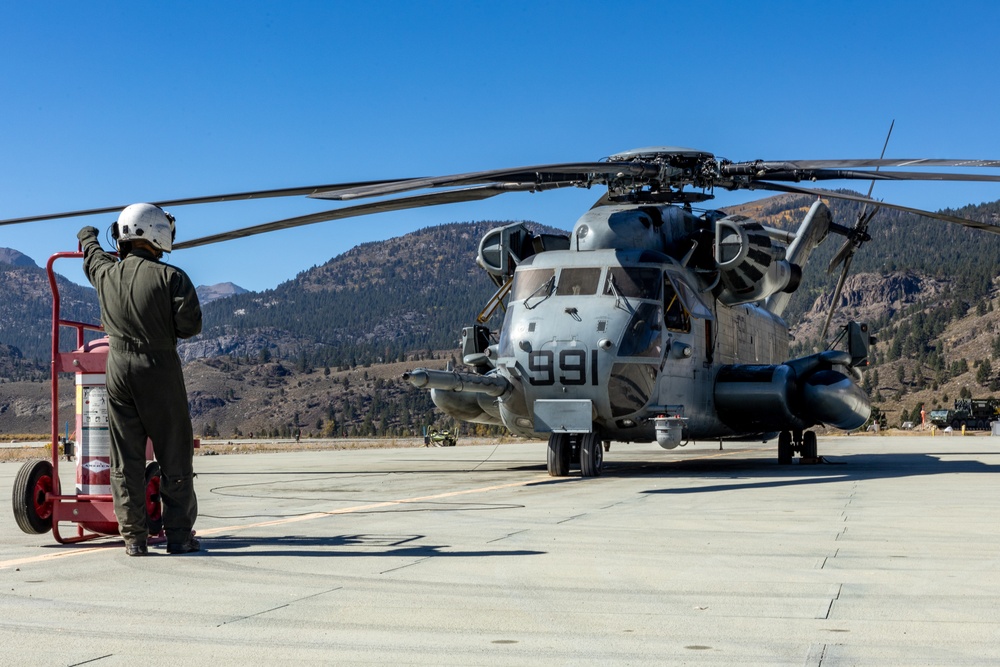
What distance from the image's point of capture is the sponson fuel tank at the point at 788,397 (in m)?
19.2

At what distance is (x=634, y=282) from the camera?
17344mm

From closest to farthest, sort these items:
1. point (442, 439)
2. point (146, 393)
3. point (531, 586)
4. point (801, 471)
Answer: point (531, 586) < point (146, 393) < point (801, 471) < point (442, 439)

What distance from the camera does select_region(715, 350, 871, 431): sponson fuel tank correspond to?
63.0ft

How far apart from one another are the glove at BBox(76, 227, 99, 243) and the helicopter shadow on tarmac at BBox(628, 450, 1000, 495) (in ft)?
25.5

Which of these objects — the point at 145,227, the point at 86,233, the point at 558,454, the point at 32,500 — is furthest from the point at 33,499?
the point at 558,454

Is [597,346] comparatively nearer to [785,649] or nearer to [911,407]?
[785,649]

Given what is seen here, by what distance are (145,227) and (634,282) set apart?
1008 cm

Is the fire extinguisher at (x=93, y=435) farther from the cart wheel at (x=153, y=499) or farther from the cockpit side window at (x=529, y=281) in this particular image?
the cockpit side window at (x=529, y=281)

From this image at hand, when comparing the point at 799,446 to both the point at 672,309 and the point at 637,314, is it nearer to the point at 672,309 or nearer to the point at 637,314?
the point at 672,309

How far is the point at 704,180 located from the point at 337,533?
10.2m

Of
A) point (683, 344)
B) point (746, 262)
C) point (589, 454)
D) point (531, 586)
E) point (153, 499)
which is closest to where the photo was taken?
point (531, 586)

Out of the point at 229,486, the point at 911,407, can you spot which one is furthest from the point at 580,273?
the point at 911,407

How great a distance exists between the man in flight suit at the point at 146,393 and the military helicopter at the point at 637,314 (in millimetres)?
4629

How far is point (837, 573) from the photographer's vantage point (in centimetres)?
701
